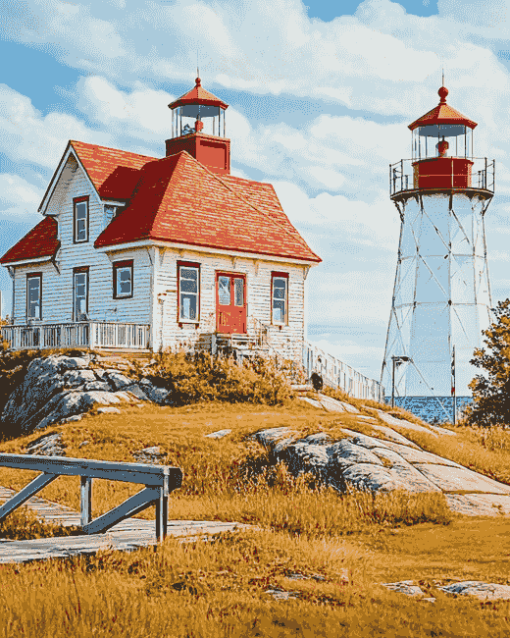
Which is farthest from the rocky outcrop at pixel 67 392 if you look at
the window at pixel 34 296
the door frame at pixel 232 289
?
the window at pixel 34 296

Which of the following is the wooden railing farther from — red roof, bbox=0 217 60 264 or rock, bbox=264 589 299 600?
red roof, bbox=0 217 60 264

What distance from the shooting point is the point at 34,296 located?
3734cm

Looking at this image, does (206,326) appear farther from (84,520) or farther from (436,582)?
(436,582)

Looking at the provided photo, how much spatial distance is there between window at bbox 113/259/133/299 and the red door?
10.5 feet

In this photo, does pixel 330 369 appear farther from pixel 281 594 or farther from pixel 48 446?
pixel 281 594

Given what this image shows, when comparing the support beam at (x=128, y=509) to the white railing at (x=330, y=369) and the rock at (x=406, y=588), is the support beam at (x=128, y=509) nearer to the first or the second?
the rock at (x=406, y=588)

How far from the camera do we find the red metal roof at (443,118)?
42031 mm

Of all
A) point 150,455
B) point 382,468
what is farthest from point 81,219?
point 382,468

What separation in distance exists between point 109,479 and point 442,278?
33.7 m

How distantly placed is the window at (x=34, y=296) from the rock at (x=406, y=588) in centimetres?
2976

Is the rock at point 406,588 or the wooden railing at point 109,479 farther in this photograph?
the wooden railing at point 109,479

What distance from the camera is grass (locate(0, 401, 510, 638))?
24.0 ft

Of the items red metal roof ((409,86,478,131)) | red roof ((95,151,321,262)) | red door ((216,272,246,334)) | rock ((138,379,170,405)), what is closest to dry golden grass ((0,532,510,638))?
rock ((138,379,170,405))

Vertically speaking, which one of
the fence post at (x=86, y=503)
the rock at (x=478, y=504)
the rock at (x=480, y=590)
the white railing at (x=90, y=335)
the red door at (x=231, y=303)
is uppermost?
the red door at (x=231, y=303)
